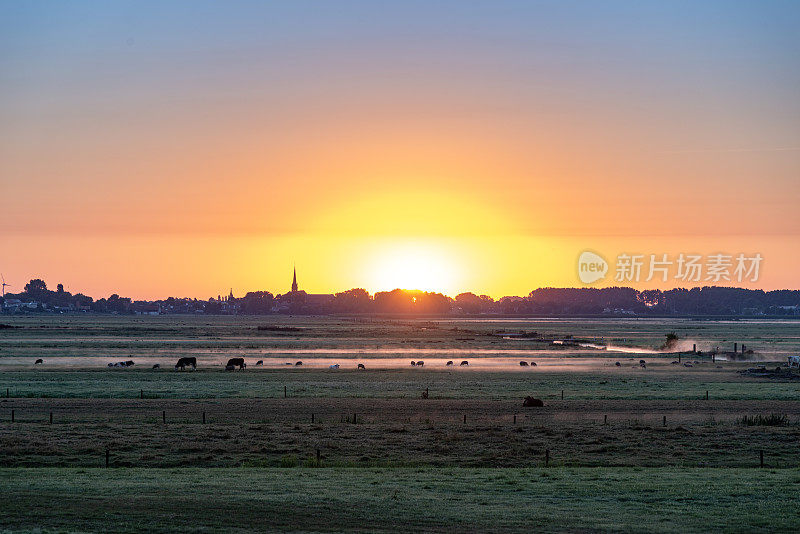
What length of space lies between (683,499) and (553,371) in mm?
60517

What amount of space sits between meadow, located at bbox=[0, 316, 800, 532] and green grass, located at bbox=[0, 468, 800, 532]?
0.31ft

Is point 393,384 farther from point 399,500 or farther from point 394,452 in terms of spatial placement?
point 399,500

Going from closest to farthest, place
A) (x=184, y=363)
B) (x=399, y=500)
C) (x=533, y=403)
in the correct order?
(x=399, y=500), (x=533, y=403), (x=184, y=363)

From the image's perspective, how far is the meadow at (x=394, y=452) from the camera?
24.0 metres

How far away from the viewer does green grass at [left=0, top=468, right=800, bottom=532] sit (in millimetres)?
22859

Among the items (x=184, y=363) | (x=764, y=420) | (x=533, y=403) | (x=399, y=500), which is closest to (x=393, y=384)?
(x=533, y=403)

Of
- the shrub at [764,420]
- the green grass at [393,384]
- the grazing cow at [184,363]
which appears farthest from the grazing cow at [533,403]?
the grazing cow at [184,363]

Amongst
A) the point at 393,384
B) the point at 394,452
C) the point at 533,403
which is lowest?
the point at 394,452

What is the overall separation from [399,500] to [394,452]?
1177 cm

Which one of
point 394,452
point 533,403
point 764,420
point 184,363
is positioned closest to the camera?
point 394,452

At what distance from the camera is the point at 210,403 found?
55.2 metres

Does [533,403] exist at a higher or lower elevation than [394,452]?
higher

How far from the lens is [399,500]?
85.7 ft

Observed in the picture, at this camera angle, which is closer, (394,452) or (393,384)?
(394,452)
